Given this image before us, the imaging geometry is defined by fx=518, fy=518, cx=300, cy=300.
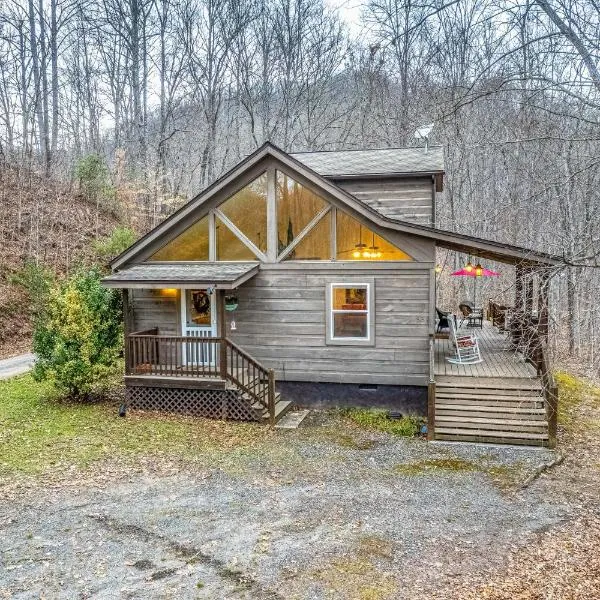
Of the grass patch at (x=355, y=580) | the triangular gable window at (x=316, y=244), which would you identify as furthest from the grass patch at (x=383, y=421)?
the grass patch at (x=355, y=580)

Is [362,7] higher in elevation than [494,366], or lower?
higher

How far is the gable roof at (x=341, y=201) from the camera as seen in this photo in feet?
34.2

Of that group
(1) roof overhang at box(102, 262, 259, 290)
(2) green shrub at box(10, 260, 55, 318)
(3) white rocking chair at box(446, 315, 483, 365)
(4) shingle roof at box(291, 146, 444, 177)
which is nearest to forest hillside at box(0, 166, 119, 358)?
(2) green shrub at box(10, 260, 55, 318)

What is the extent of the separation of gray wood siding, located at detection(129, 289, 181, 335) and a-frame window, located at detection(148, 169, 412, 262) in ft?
A: 3.16

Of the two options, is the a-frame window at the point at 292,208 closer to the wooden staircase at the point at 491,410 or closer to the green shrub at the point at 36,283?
the wooden staircase at the point at 491,410

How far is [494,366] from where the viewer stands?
12117mm

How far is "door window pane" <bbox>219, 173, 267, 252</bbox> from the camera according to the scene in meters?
12.0

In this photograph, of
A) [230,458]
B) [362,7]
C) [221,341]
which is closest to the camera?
[362,7]

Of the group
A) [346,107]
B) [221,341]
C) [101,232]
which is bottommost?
[221,341]

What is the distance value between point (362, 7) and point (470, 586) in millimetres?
5573

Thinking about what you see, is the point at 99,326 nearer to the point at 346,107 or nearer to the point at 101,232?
the point at 101,232

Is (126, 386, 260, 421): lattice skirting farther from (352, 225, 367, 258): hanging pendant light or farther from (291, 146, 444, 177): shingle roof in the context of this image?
(291, 146, 444, 177): shingle roof

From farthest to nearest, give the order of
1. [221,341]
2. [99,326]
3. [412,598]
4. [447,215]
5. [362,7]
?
1. [447,215]
2. [99,326]
3. [221,341]
4. [412,598]
5. [362,7]

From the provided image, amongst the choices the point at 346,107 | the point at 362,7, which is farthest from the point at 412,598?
the point at 346,107
